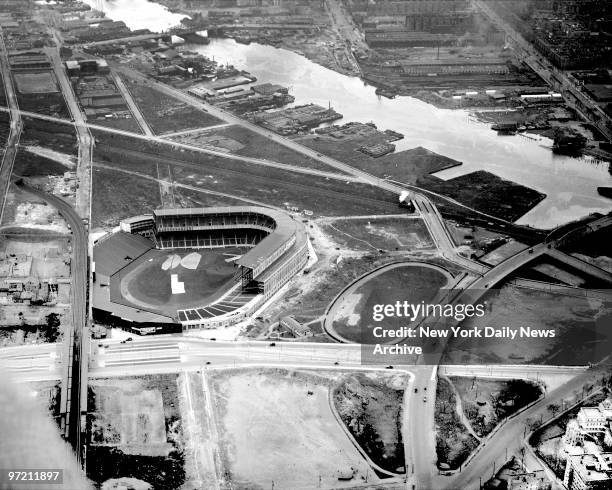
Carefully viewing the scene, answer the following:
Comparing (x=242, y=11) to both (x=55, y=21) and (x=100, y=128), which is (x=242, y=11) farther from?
(x=100, y=128)

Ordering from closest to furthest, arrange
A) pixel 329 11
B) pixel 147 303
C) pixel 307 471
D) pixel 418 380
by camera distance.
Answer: pixel 307 471, pixel 418 380, pixel 147 303, pixel 329 11

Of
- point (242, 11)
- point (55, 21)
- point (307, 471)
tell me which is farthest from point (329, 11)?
point (307, 471)

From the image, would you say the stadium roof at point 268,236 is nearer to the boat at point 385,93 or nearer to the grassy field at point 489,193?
the grassy field at point 489,193

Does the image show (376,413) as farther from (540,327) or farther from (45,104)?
(45,104)

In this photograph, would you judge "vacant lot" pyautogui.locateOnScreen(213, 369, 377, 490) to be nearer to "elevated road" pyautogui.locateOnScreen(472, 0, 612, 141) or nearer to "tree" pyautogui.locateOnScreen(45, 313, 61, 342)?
"tree" pyautogui.locateOnScreen(45, 313, 61, 342)

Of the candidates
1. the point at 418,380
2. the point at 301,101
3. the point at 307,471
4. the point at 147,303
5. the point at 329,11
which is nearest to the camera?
the point at 307,471
